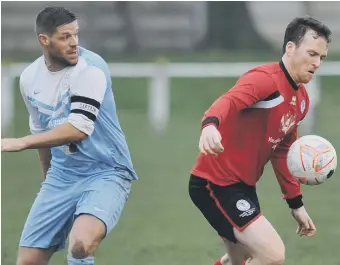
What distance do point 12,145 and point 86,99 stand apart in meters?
0.56

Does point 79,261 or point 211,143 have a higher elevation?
point 211,143

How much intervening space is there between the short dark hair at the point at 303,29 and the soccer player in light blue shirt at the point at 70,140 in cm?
116

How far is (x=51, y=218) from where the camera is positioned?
21.2 ft

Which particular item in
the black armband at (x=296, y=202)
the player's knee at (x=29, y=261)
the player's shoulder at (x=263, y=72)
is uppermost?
the player's shoulder at (x=263, y=72)

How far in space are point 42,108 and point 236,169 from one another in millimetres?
1247

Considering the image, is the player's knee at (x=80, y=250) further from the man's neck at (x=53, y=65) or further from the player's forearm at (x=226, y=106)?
the man's neck at (x=53, y=65)

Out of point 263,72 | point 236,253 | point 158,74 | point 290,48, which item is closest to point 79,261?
point 236,253

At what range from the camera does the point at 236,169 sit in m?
6.38

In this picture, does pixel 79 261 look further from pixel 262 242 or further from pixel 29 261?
pixel 262 242

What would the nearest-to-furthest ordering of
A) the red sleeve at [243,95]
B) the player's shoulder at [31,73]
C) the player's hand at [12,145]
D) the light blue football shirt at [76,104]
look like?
the red sleeve at [243,95] < the player's hand at [12,145] < the light blue football shirt at [76,104] < the player's shoulder at [31,73]

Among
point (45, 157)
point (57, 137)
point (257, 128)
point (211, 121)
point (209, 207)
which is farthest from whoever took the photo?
point (45, 157)

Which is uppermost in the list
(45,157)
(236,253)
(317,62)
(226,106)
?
(317,62)

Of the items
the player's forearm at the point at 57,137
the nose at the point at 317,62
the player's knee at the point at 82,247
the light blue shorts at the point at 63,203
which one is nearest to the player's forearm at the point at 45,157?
the light blue shorts at the point at 63,203

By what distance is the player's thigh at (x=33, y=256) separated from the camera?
6.40 m
